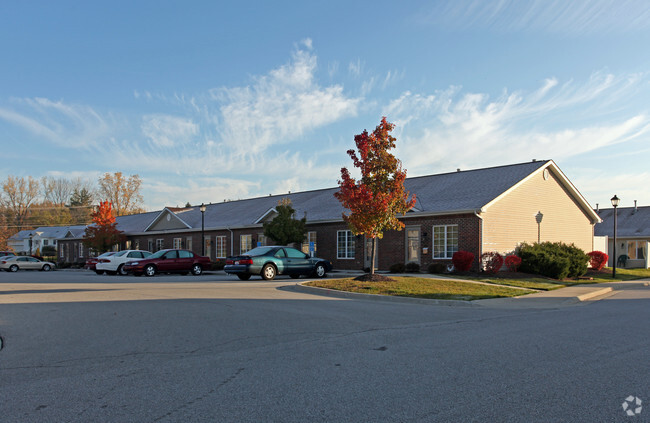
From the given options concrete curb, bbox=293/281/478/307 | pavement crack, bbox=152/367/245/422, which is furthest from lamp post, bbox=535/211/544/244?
pavement crack, bbox=152/367/245/422

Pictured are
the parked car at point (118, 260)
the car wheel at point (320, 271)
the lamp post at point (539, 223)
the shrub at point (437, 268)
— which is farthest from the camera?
the parked car at point (118, 260)

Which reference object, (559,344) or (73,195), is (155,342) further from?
(73,195)

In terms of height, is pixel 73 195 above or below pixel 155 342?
above

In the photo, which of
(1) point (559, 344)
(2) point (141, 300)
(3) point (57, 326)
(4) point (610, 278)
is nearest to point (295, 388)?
(1) point (559, 344)

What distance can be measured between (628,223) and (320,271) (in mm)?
32858

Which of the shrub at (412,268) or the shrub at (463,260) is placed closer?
the shrub at (463,260)

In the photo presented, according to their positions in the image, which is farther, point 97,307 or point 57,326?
point 97,307

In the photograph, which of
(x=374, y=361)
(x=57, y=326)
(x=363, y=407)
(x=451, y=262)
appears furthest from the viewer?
(x=451, y=262)

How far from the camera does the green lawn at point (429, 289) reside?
14977 millimetres

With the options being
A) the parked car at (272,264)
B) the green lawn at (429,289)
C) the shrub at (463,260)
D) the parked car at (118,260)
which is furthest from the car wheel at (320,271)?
the parked car at (118,260)

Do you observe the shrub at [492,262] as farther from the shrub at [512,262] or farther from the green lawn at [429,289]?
the green lawn at [429,289]

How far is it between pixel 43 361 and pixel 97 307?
18.3 ft

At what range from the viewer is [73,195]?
10200 cm

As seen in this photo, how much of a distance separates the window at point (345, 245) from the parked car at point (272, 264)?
5.83 m
